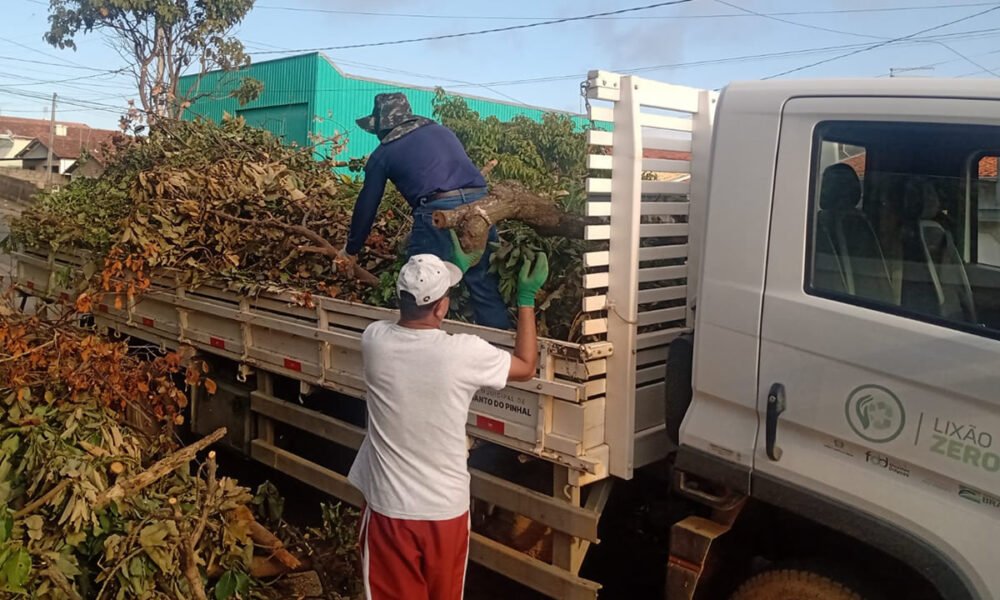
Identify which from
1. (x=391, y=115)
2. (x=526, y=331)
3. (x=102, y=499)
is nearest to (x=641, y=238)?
(x=526, y=331)

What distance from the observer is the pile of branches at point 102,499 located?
3.54 meters

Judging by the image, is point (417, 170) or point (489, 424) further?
point (417, 170)

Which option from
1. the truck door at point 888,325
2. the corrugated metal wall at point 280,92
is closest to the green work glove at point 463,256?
the truck door at point 888,325

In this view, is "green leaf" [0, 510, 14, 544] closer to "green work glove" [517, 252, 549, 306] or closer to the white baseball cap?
the white baseball cap

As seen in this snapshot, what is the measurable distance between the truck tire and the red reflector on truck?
2.34 ft

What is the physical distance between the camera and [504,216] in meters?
3.89

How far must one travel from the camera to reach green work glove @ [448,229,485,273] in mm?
3846

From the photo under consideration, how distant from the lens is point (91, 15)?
76.2 ft

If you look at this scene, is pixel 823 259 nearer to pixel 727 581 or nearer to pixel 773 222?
pixel 773 222

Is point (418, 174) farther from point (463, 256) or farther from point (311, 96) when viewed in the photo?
point (311, 96)

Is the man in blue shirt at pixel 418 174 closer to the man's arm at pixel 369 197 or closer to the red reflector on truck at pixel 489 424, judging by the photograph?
the man's arm at pixel 369 197

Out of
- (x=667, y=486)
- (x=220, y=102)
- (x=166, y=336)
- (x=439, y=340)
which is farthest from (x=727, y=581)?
(x=220, y=102)

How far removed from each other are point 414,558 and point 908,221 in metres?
1.91

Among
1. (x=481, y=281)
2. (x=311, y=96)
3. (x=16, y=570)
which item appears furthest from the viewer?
(x=311, y=96)
